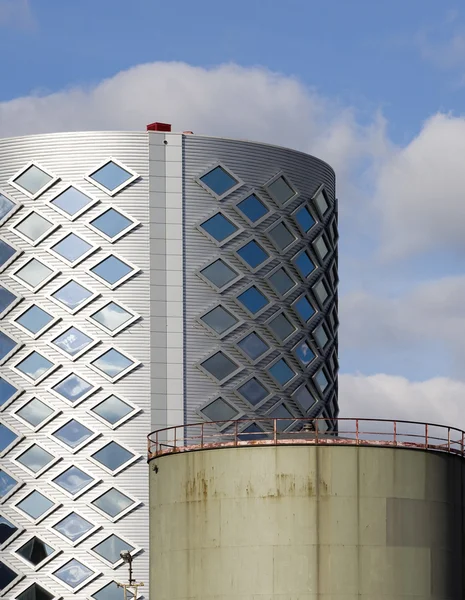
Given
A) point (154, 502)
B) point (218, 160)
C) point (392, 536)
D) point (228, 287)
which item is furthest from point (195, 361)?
point (392, 536)

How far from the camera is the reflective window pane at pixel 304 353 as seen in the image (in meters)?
94.2

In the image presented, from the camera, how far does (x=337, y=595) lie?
60594 mm

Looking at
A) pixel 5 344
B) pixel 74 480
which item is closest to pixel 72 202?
pixel 5 344

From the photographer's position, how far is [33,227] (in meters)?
91.7

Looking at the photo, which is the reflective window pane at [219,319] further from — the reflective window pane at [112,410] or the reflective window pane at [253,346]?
the reflective window pane at [112,410]

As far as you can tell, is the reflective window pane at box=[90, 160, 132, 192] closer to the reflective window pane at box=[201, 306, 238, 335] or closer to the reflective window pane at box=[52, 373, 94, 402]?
the reflective window pane at box=[201, 306, 238, 335]

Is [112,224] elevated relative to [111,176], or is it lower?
lower

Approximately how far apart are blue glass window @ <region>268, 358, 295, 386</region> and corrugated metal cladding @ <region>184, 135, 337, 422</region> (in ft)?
1.19

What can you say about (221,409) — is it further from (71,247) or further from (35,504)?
(71,247)

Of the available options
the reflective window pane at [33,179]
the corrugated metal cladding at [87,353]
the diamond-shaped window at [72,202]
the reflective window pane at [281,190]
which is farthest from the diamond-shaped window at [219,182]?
the reflective window pane at [33,179]

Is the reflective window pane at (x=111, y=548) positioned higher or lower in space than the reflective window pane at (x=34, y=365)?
lower

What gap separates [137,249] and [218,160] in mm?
6788

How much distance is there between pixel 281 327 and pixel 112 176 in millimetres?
12406

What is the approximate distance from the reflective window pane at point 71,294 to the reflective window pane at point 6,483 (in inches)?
378
